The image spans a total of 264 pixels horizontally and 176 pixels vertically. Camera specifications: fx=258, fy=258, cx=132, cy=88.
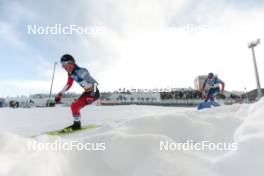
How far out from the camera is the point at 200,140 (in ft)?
8.82

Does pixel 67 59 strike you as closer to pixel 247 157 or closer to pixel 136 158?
pixel 136 158

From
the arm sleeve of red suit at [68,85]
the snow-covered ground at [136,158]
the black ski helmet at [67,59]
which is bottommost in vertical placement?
the snow-covered ground at [136,158]

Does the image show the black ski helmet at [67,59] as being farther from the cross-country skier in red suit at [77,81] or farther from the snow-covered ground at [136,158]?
the snow-covered ground at [136,158]

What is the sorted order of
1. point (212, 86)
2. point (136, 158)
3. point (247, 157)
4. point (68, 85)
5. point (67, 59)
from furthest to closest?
point (212, 86)
point (68, 85)
point (67, 59)
point (136, 158)
point (247, 157)

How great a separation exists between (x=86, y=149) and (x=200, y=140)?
3.98ft

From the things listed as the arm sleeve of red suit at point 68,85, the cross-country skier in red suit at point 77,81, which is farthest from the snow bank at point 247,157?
the arm sleeve of red suit at point 68,85

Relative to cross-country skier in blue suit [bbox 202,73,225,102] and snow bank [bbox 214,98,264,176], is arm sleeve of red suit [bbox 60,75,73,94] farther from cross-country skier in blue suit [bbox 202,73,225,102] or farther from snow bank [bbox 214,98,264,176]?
cross-country skier in blue suit [bbox 202,73,225,102]

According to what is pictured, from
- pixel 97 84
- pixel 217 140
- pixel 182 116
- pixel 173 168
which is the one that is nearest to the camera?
pixel 173 168

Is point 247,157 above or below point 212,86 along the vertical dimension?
below

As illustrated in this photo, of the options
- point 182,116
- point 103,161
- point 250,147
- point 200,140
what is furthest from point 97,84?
point 250,147

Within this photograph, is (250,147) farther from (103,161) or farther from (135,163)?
(103,161)

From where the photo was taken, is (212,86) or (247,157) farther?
(212,86)

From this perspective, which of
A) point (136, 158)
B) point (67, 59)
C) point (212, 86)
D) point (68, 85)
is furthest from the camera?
point (212, 86)

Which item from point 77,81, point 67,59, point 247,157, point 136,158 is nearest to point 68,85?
point 77,81
